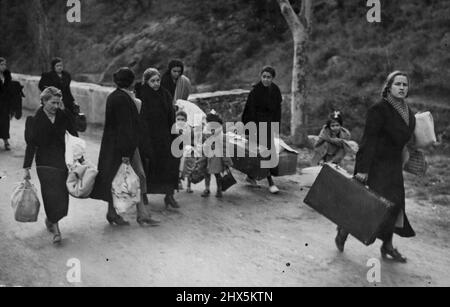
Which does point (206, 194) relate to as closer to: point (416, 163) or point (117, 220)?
point (117, 220)

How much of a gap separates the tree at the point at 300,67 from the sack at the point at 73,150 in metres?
5.89

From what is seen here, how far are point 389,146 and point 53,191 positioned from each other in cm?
344

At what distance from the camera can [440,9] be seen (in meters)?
16.5

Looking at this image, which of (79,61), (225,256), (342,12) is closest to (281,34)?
(342,12)

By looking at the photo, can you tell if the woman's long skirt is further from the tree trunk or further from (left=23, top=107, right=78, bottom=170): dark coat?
the tree trunk

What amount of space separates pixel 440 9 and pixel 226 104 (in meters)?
6.96

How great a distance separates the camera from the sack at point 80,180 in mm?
6832

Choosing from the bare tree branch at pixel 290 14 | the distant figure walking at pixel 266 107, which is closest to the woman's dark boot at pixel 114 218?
the distant figure walking at pixel 266 107

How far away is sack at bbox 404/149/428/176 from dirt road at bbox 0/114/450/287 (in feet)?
2.96

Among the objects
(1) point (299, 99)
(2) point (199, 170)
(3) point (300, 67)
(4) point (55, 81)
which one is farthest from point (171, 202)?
(3) point (300, 67)

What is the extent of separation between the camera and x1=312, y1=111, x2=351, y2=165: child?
8.34m

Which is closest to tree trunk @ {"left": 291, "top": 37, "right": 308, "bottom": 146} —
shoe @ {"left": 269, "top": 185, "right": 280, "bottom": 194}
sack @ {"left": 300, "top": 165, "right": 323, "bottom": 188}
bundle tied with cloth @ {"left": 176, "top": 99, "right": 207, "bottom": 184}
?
sack @ {"left": 300, "top": 165, "right": 323, "bottom": 188}
